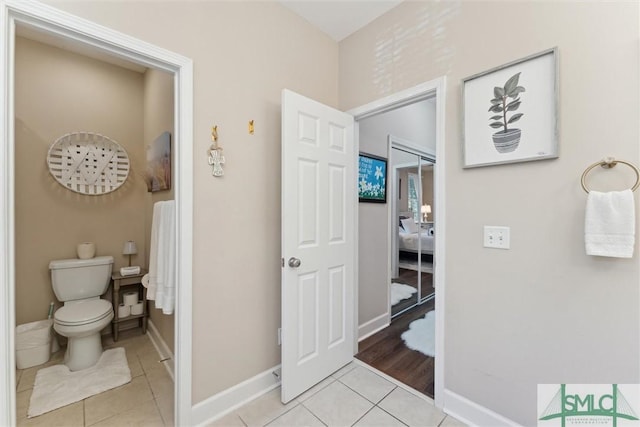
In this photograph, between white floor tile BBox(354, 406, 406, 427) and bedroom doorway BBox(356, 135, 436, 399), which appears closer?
white floor tile BBox(354, 406, 406, 427)

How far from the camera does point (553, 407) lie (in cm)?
133

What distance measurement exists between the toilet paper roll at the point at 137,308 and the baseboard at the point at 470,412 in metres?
2.70

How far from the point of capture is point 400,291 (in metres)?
3.55

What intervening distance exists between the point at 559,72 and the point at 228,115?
1.74m

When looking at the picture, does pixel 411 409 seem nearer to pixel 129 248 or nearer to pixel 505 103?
pixel 505 103

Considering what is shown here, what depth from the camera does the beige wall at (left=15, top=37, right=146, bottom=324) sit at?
2240 mm

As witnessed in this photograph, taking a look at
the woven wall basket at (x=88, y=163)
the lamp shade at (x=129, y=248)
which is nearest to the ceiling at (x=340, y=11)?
the woven wall basket at (x=88, y=163)

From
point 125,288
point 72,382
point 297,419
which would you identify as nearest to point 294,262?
point 297,419

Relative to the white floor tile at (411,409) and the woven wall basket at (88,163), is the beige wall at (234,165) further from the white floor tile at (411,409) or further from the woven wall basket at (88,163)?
the woven wall basket at (88,163)

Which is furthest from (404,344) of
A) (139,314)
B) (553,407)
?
(139,314)

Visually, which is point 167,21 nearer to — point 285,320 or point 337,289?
point 285,320

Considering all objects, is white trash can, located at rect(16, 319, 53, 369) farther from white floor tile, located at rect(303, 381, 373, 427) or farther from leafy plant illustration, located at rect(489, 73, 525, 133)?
leafy plant illustration, located at rect(489, 73, 525, 133)

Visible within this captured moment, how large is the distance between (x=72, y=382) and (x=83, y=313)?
464 millimetres

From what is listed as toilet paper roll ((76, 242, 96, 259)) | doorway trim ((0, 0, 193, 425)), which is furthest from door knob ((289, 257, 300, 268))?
toilet paper roll ((76, 242, 96, 259))
